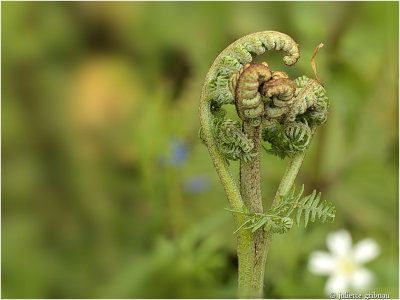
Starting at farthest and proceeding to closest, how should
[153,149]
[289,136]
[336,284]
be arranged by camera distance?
1. [153,149]
2. [336,284]
3. [289,136]

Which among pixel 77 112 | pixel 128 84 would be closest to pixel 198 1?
pixel 128 84

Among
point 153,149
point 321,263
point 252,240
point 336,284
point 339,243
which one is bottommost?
point 252,240

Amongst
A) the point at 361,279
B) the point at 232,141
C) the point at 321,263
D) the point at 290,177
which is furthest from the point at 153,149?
the point at 232,141

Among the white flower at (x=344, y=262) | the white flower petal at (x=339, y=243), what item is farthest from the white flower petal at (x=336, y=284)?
the white flower petal at (x=339, y=243)

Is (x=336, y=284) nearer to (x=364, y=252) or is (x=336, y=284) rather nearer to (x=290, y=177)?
(x=364, y=252)

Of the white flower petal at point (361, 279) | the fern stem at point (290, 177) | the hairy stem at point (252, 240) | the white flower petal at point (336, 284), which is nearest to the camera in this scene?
the hairy stem at point (252, 240)

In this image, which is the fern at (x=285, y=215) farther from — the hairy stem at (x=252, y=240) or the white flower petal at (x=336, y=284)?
the white flower petal at (x=336, y=284)

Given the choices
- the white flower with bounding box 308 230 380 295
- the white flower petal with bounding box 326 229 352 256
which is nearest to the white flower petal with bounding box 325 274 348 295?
the white flower with bounding box 308 230 380 295

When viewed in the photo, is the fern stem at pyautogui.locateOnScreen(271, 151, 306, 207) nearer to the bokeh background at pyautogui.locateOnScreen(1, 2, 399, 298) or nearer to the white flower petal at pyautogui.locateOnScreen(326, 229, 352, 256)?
the bokeh background at pyautogui.locateOnScreen(1, 2, 399, 298)
